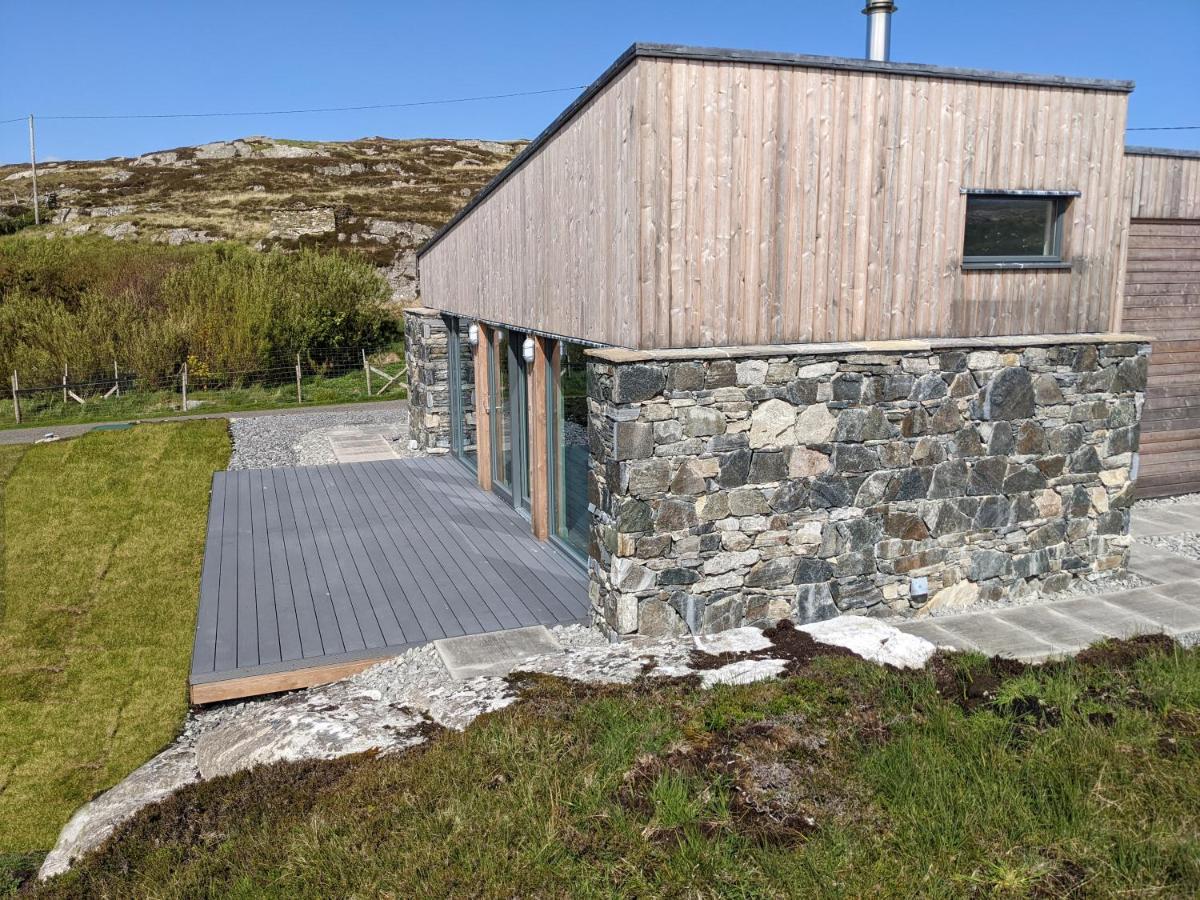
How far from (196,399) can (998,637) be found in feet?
67.8

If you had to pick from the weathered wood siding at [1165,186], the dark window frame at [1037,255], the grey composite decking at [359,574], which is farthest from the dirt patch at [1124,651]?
the weathered wood siding at [1165,186]

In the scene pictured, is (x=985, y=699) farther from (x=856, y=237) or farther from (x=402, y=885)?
(x=856, y=237)

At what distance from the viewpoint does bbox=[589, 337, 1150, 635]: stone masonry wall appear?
254 inches

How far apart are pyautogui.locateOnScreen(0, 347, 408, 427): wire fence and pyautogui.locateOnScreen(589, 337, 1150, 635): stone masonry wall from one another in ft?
56.8

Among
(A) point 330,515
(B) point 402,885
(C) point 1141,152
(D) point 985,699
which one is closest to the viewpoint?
(B) point 402,885

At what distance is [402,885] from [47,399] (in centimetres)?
2208

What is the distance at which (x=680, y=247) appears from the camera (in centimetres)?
625

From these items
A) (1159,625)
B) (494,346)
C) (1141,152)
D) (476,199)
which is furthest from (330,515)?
(1141,152)

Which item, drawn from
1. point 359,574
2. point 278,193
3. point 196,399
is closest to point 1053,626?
point 359,574

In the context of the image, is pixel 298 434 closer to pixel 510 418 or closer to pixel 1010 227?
pixel 510 418

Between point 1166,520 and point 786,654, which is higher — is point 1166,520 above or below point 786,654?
below

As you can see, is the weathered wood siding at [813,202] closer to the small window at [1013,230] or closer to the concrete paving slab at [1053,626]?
the small window at [1013,230]

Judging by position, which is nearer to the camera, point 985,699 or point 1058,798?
point 1058,798

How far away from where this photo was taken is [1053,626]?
7.06 metres
